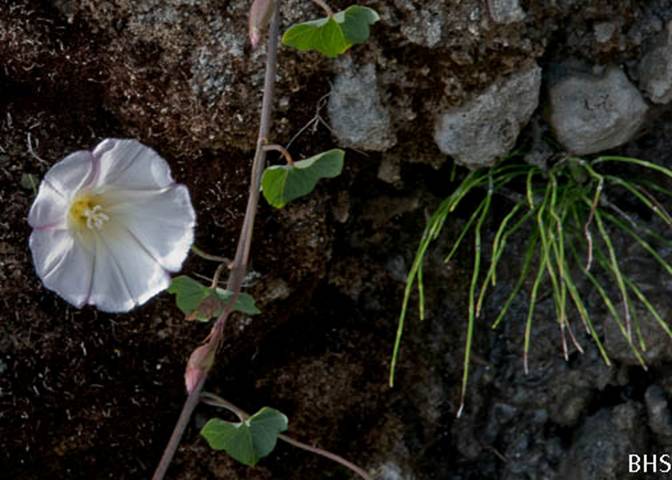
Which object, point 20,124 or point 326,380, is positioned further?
point 326,380

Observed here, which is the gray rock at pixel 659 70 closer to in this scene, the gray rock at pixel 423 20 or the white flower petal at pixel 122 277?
the gray rock at pixel 423 20

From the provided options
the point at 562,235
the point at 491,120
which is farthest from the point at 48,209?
the point at 562,235

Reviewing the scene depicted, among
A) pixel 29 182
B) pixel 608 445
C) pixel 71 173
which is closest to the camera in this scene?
pixel 71 173

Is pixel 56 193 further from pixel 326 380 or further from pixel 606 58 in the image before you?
pixel 606 58

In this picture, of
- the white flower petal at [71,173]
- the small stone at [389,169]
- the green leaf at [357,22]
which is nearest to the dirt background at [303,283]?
the small stone at [389,169]

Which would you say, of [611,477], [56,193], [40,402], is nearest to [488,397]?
[611,477]

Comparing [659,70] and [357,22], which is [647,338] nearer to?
[659,70]

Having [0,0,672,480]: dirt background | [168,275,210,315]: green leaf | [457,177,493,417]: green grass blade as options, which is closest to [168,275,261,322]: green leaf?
[168,275,210,315]: green leaf

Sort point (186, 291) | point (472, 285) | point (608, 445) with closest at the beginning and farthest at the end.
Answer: point (186, 291), point (472, 285), point (608, 445)
